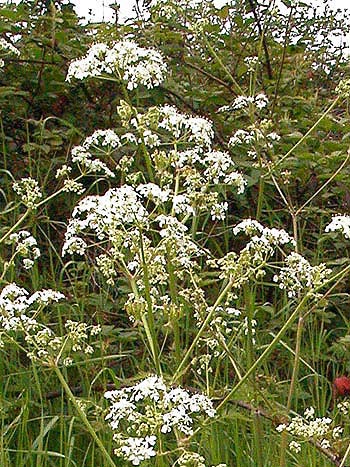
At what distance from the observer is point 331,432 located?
222cm

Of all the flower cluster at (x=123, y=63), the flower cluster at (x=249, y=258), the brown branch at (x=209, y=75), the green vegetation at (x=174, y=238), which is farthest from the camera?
the brown branch at (x=209, y=75)

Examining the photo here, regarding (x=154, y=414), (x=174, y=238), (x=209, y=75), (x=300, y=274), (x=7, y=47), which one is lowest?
(x=154, y=414)

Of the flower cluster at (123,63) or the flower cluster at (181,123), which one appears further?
the flower cluster at (181,123)

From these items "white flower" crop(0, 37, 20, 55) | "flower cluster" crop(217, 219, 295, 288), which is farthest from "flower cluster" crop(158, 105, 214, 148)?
"white flower" crop(0, 37, 20, 55)

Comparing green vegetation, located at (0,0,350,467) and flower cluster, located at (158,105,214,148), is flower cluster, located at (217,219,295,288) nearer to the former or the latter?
green vegetation, located at (0,0,350,467)

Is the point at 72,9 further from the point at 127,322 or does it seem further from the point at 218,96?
the point at 127,322

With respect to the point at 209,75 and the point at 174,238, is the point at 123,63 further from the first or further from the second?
the point at 209,75

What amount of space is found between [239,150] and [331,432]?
9.27 ft

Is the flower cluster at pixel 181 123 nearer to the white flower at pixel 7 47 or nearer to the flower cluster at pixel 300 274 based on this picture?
the flower cluster at pixel 300 274

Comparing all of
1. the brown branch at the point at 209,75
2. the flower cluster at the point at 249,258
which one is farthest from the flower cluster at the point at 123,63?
the brown branch at the point at 209,75

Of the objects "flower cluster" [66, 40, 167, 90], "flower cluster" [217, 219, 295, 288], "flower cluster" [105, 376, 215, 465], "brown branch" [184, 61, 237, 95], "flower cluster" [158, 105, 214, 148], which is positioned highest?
"flower cluster" [66, 40, 167, 90]

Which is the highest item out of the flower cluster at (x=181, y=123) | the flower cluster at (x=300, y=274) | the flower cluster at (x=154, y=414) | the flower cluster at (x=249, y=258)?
the flower cluster at (x=181, y=123)

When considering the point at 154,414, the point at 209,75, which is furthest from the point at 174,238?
the point at 209,75

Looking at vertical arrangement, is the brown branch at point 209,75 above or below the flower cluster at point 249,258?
above
